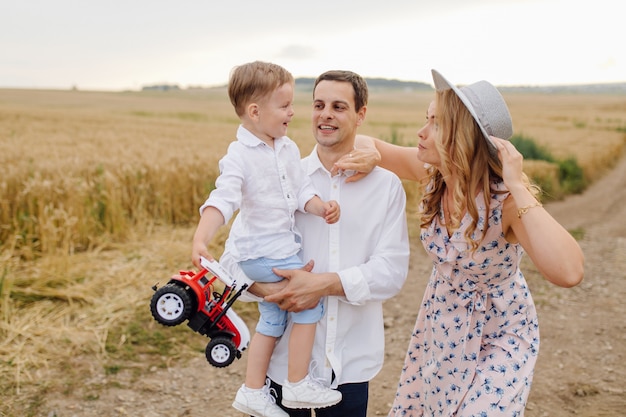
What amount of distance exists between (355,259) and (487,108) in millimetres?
901

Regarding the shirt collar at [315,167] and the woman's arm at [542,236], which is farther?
the shirt collar at [315,167]

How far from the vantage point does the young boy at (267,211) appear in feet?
9.18

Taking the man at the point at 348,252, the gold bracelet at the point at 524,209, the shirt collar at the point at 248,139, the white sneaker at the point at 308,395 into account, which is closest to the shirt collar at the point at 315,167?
the man at the point at 348,252

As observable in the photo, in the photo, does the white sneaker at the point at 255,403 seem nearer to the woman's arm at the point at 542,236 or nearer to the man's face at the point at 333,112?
the man's face at the point at 333,112

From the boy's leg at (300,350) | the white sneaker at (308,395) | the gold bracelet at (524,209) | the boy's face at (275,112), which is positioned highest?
the boy's face at (275,112)

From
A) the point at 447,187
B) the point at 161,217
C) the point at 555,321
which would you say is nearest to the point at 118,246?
the point at 161,217

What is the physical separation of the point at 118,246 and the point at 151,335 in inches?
84.5

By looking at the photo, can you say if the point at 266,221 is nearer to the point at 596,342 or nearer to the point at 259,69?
the point at 259,69

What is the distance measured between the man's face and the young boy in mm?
147

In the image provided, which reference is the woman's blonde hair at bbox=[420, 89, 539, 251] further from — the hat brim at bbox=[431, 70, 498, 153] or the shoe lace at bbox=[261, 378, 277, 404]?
the shoe lace at bbox=[261, 378, 277, 404]

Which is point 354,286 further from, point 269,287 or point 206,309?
point 206,309

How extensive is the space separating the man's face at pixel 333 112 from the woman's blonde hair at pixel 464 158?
43 cm

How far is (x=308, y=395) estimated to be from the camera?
2.79 m

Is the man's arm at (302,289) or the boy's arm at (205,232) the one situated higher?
the boy's arm at (205,232)
